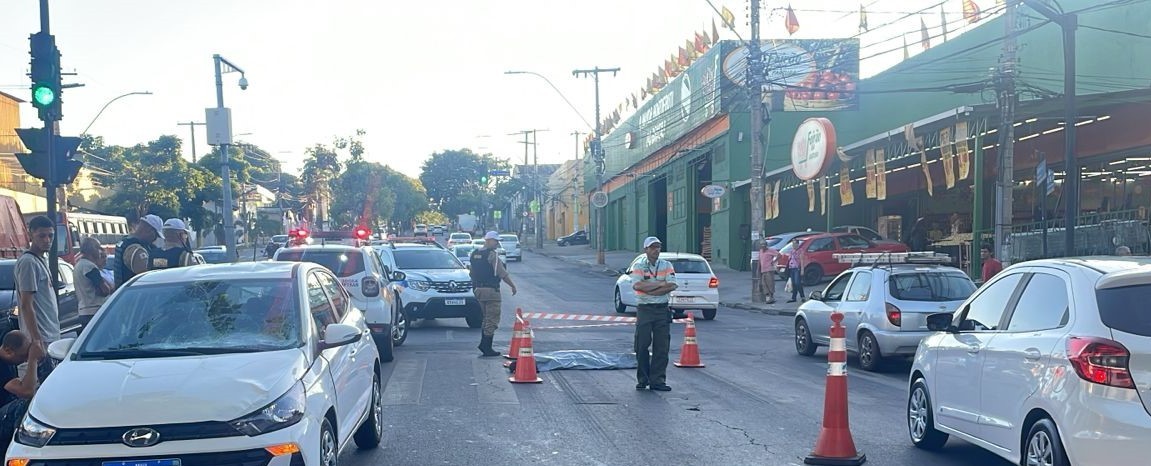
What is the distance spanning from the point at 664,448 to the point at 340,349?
278 centimetres

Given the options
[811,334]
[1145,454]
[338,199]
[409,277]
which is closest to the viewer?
[1145,454]

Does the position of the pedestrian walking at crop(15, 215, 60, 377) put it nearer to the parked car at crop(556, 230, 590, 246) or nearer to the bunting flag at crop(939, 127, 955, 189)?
the bunting flag at crop(939, 127, 955, 189)

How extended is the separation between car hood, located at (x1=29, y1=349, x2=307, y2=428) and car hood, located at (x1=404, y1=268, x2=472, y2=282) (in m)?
12.3

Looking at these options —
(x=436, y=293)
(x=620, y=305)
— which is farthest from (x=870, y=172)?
(x=436, y=293)

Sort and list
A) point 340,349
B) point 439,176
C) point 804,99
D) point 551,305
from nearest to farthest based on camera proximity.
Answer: point 340,349 < point 551,305 < point 804,99 < point 439,176

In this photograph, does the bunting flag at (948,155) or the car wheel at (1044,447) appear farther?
the bunting flag at (948,155)

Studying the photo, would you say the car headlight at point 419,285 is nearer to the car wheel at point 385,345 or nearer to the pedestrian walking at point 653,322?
the car wheel at point 385,345

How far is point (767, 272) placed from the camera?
27.2m

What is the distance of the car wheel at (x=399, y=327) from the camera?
50.4 feet

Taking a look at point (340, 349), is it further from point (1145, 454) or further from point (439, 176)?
point (439, 176)

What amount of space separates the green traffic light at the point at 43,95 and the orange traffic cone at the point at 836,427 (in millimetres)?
9193

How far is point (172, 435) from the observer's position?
5281 mm

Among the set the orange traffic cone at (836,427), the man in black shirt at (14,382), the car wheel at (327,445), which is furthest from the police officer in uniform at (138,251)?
the orange traffic cone at (836,427)

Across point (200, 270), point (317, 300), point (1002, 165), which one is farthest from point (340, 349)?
point (1002, 165)
